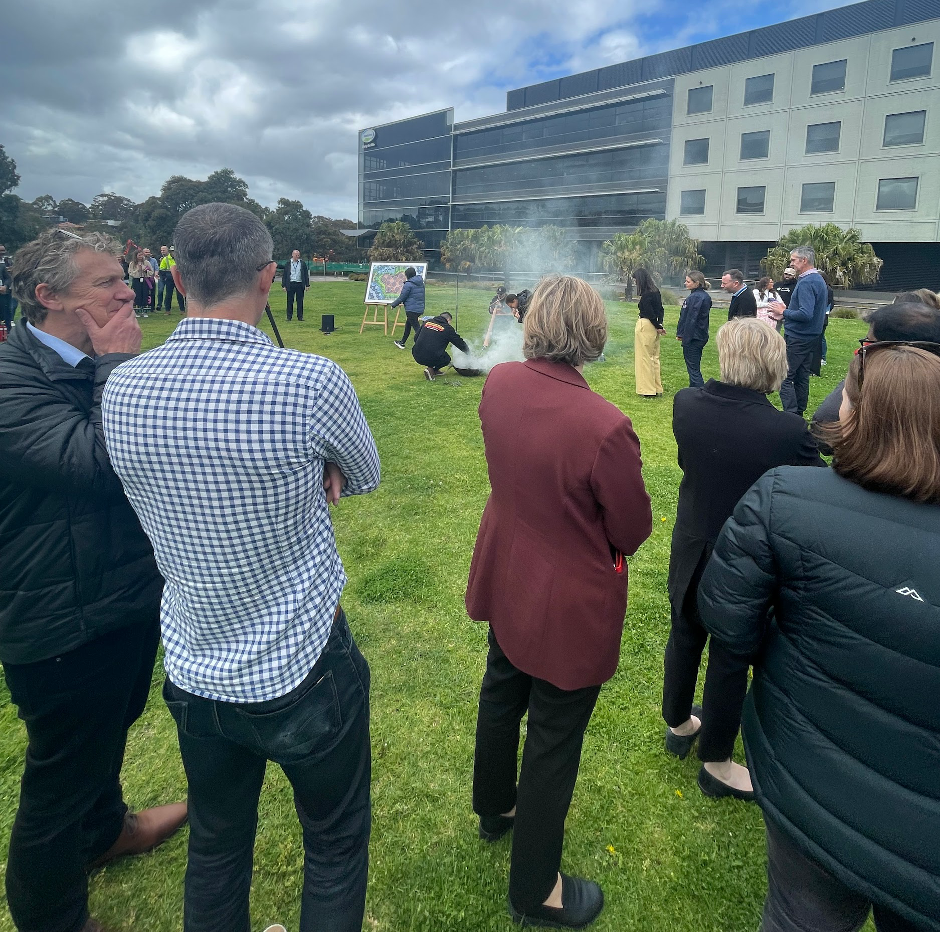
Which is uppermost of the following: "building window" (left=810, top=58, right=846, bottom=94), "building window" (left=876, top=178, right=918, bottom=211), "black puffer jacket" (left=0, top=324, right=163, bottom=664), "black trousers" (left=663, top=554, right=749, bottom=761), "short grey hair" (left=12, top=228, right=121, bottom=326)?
"building window" (left=810, top=58, right=846, bottom=94)

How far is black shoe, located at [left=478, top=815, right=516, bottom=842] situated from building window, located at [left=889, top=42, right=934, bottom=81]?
70.6 feet

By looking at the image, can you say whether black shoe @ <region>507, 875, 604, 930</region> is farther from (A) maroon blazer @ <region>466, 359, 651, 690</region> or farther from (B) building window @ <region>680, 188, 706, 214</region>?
(B) building window @ <region>680, 188, 706, 214</region>

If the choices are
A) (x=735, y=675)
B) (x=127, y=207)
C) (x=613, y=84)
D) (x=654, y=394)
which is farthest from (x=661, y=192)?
(x=735, y=675)

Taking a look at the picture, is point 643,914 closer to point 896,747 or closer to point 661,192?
point 896,747

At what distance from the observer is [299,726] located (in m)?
1.52

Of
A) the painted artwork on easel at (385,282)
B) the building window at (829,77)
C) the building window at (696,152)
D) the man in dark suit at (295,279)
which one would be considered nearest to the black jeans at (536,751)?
the man in dark suit at (295,279)

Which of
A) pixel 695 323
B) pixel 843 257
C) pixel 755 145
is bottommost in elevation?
pixel 695 323

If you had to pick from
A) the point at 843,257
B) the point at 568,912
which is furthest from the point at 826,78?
the point at 568,912

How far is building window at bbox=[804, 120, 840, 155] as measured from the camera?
2853cm

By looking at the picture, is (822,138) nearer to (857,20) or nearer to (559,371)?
(857,20)

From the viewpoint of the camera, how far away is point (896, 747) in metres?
1.22

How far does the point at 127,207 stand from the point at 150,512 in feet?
186

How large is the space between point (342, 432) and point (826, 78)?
114 feet

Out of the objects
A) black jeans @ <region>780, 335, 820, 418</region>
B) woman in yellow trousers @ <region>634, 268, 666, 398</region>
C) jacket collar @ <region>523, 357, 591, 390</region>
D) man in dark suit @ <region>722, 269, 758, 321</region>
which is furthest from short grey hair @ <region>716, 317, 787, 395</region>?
man in dark suit @ <region>722, 269, 758, 321</region>
